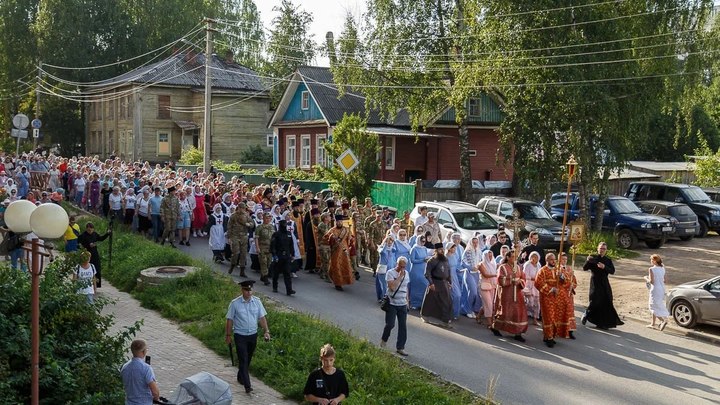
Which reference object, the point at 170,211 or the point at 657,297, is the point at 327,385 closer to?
the point at 657,297

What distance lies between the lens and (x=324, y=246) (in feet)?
59.0

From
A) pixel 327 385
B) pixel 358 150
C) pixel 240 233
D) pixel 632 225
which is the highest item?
pixel 358 150

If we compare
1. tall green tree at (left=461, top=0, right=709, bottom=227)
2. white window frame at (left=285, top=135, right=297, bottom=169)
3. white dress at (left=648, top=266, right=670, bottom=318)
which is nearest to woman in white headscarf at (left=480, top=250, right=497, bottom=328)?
white dress at (left=648, top=266, right=670, bottom=318)

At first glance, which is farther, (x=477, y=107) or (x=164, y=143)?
(x=164, y=143)

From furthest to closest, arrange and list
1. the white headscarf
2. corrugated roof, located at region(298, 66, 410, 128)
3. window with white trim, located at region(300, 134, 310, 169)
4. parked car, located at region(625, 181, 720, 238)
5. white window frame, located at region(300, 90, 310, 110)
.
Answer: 1. window with white trim, located at region(300, 134, 310, 169)
2. white window frame, located at region(300, 90, 310, 110)
3. corrugated roof, located at region(298, 66, 410, 128)
4. parked car, located at region(625, 181, 720, 238)
5. the white headscarf

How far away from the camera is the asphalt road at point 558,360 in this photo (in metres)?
10.8

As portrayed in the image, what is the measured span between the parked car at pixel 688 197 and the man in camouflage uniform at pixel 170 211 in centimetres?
1786

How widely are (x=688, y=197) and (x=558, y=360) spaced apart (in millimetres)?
18839

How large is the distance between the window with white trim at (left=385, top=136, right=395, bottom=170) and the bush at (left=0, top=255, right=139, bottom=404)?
29238 mm

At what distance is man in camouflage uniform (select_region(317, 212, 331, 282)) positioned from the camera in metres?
18.0

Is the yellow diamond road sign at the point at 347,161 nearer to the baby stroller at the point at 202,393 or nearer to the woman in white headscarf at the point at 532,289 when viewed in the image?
the woman in white headscarf at the point at 532,289

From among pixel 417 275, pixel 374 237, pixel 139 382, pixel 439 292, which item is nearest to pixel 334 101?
pixel 374 237

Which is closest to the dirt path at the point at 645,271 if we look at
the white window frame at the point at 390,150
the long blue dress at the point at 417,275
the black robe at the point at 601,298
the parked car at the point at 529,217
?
the parked car at the point at 529,217

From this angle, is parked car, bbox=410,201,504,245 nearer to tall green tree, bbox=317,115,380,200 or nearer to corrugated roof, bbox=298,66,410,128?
tall green tree, bbox=317,115,380,200
